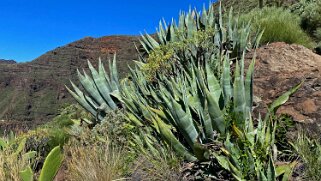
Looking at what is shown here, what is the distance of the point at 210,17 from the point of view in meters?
9.38

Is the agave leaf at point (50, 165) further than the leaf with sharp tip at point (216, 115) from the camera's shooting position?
Yes

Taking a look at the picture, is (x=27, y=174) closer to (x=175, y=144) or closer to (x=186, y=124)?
(x=175, y=144)

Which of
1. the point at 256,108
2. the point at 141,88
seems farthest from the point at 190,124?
the point at 141,88

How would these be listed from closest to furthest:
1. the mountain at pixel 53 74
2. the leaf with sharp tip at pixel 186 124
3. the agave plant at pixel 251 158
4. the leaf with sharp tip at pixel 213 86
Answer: the agave plant at pixel 251 158, the leaf with sharp tip at pixel 186 124, the leaf with sharp tip at pixel 213 86, the mountain at pixel 53 74

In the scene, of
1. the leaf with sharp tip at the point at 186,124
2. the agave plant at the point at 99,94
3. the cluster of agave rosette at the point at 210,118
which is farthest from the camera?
the agave plant at the point at 99,94

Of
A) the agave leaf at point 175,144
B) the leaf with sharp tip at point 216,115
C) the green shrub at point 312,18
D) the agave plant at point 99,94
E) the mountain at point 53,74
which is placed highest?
the leaf with sharp tip at point 216,115

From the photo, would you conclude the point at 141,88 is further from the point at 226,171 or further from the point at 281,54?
the point at 226,171

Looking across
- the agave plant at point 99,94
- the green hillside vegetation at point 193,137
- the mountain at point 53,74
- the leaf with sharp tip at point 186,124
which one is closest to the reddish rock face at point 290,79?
the green hillside vegetation at point 193,137

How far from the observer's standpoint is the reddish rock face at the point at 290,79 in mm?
5391

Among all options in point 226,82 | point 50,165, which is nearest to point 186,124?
point 226,82

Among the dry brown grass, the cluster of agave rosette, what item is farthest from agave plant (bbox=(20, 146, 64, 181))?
the cluster of agave rosette

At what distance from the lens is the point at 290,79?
604 cm

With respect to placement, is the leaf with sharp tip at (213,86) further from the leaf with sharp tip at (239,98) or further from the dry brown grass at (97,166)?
the dry brown grass at (97,166)

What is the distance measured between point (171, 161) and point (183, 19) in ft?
17.9
